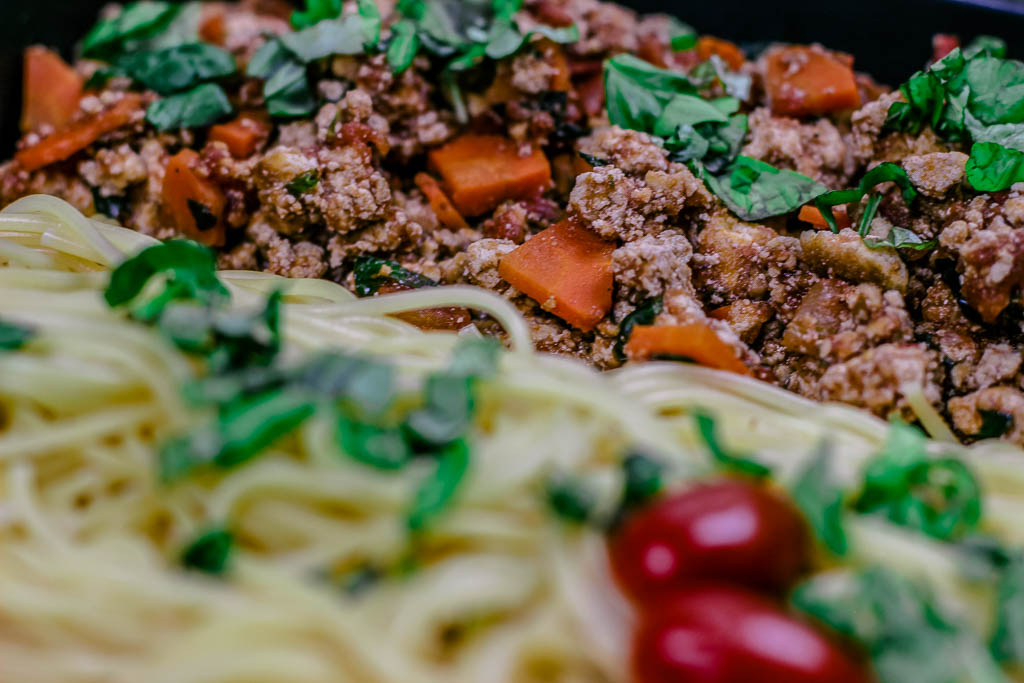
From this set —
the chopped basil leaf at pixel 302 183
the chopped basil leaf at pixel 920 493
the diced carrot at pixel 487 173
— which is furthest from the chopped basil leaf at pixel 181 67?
the chopped basil leaf at pixel 920 493

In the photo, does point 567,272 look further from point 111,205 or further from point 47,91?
point 47,91

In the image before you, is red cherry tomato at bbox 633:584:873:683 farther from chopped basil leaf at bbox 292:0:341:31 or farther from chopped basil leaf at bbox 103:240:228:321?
chopped basil leaf at bbox 292:0:341:31

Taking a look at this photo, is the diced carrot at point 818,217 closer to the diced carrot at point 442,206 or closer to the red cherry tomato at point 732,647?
the diced carrot at point 442,206

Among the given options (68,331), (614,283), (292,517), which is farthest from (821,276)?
(68,331)

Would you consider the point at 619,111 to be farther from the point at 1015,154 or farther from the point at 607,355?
the point at 1015,154

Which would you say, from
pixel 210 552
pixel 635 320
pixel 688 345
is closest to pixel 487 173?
pixel 635 320

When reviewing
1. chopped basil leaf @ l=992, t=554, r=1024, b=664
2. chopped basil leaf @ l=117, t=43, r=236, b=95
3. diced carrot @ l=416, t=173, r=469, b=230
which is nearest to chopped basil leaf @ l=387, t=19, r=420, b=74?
diced carrot @ l=416, t=173, r=469, b=230
